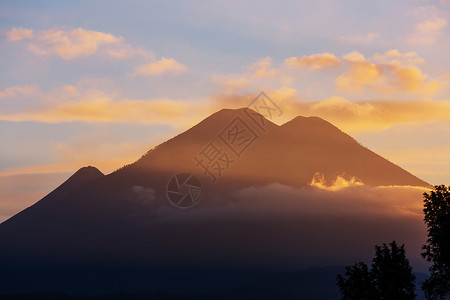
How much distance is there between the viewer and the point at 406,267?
5531 centimetres

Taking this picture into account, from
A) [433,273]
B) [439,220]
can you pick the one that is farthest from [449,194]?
[433,273]

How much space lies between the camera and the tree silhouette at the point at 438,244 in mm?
54625

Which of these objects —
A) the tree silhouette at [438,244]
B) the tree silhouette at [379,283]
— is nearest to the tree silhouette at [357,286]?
the tree silhouette at [379,283]

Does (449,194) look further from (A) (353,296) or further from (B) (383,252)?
(A) (353,296)

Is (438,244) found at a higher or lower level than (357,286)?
higher

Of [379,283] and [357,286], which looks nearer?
[357,286]

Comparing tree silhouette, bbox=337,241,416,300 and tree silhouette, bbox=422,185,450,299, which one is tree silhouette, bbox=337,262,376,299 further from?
tree silhouette, bbox=422,185,450,299

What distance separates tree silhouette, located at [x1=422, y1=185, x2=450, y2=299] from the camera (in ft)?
179

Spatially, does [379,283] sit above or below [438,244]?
below

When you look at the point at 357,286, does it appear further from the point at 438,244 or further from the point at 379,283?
the point at 438,244

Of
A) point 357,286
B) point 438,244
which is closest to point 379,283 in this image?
point 357,286

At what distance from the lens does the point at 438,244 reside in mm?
55375

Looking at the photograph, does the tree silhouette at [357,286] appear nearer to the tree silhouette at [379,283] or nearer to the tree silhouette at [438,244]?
the tree silhouette at [379,283]

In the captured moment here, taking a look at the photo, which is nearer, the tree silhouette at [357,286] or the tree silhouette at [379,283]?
the tree silhouette at [379,283]
